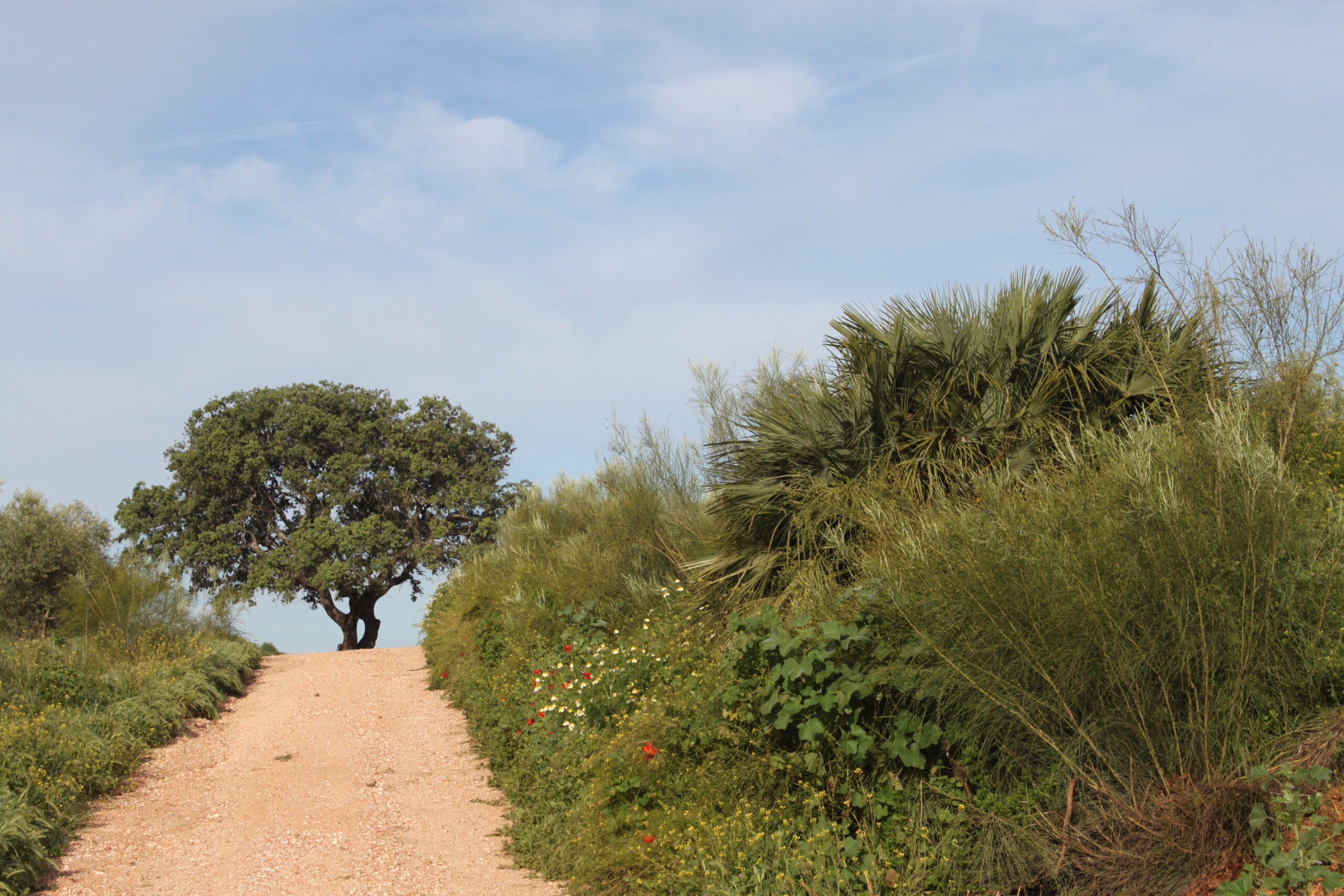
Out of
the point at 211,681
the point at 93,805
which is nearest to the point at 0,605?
the point at 211,681

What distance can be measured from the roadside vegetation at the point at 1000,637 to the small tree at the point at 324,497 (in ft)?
67.6

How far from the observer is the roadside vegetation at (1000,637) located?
4.16 metres

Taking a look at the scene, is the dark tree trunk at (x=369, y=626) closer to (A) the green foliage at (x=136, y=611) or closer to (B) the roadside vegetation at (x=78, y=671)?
(B) the roadside vegetation at (x=78, y=671)

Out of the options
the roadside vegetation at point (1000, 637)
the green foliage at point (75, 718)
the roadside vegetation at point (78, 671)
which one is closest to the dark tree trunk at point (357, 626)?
the roadside vegetation at point (78, 671)

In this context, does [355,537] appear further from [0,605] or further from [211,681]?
[211,681]

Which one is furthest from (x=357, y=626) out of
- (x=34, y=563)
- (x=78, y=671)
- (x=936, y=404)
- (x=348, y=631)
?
(x=936, y=404)

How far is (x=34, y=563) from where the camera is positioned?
21.9 meters

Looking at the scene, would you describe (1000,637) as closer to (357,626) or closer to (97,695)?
(97,695)

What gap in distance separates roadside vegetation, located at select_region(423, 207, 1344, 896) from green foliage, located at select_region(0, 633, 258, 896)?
3559 millimetres

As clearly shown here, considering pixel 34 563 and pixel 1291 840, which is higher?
pixel 34 563

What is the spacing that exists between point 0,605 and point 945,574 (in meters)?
24.4

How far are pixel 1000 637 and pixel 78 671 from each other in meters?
11.7

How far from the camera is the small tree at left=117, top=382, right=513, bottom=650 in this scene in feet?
89.8

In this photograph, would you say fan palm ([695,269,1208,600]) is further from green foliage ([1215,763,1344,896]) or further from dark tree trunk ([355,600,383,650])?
dark tree trunk ([355,600,383,650])
